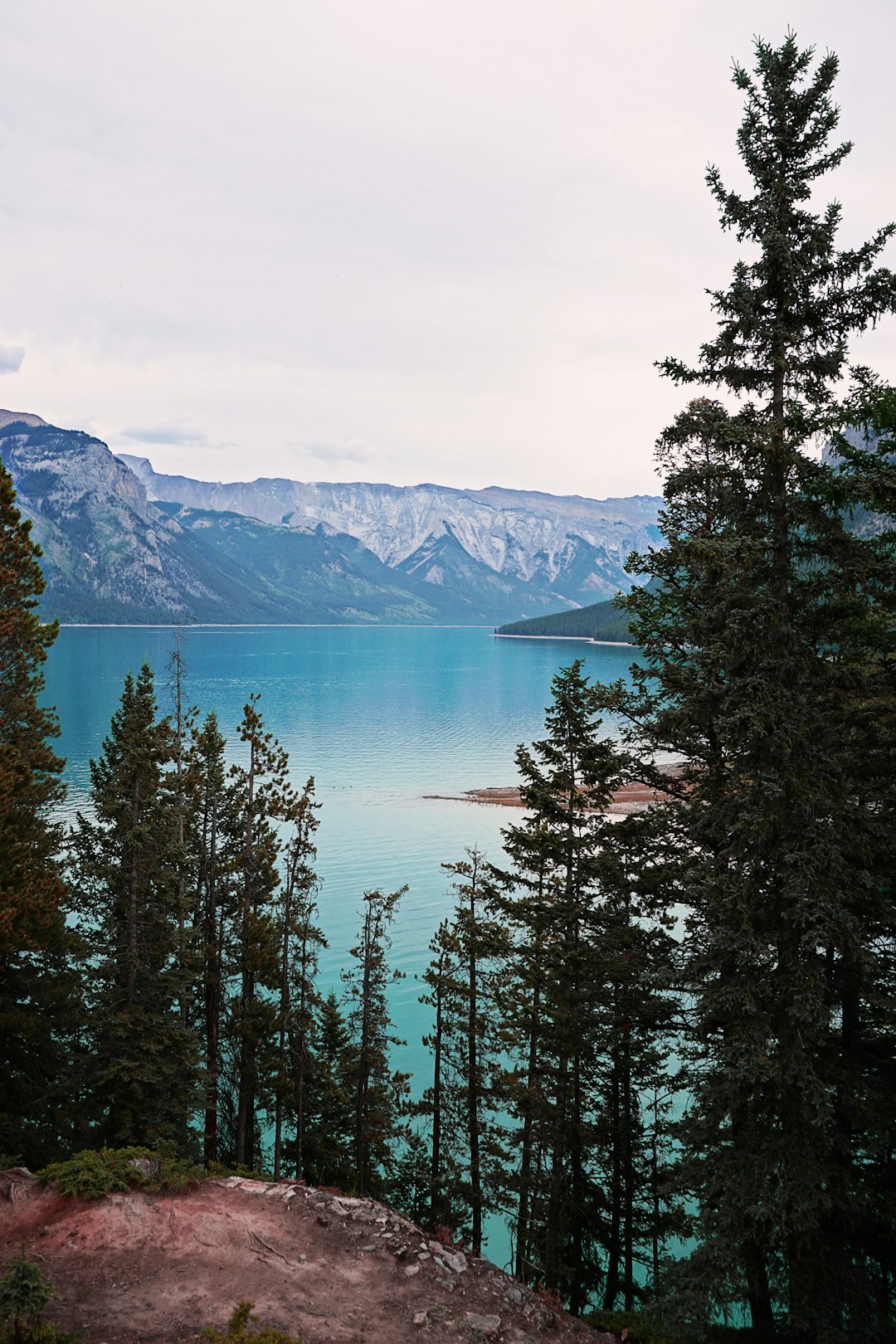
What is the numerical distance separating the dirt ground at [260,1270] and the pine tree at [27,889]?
18.4 feet

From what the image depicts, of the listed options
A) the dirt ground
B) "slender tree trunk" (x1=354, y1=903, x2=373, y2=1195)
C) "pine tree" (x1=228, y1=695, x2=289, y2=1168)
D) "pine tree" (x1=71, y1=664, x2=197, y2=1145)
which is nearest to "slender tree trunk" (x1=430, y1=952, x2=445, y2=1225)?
"slender tree trunk" (x1=354, y1=903, x2=373, y2=1195)

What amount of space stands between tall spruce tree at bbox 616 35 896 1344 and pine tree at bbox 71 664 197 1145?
1257 cm

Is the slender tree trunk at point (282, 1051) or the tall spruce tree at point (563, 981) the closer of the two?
the tall spruce tree at point (563, 981)

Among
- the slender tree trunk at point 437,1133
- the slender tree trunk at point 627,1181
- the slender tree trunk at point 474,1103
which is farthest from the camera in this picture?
the slender tree trunk at point 437,1133

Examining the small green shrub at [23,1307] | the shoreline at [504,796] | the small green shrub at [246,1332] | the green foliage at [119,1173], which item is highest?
the small green shrub at [23,1307]

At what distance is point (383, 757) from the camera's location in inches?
3824

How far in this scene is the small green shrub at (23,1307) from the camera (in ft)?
30.7

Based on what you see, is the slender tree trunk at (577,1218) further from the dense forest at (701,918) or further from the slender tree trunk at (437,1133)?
the slender tree trunk at (437,1133)

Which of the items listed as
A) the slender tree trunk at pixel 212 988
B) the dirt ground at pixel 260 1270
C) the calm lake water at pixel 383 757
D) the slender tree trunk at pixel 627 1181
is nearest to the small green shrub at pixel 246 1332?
the dirt ground at pixel 260 1270

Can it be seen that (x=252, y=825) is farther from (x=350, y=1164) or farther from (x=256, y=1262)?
(x=256, y=1262)

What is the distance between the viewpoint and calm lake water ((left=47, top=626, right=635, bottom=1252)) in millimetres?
46594

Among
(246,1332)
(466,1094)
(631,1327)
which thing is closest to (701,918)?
(631,1327)

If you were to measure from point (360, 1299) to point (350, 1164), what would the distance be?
15.6m

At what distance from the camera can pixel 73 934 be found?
69.8 feet
